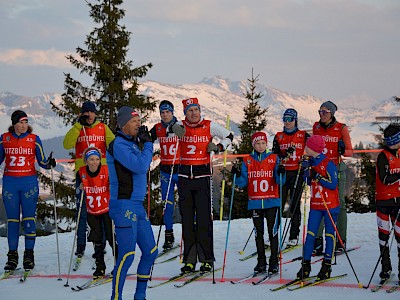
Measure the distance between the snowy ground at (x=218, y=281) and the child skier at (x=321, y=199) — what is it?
11.9 inches

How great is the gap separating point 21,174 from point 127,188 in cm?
288

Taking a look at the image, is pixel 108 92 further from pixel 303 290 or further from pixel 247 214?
pixel 303 290

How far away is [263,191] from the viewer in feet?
22.5

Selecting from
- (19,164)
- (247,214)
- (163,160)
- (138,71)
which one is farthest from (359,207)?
(19,164)

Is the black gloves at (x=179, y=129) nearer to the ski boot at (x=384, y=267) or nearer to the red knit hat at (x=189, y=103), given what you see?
the red knit hat at (x=189, y=103)

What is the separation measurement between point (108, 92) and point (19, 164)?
1456 cm

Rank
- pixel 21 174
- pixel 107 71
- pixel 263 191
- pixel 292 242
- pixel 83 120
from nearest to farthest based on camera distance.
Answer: pixel 263 191 < pixel 21 174 < pixel 83 120 < pixel 292 242 < pixel 107 71

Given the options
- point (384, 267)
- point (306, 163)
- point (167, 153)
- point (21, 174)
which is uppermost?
point (167, 153)

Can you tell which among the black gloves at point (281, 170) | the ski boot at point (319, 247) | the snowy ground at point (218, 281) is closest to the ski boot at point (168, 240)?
the snowy ground at point (218, 281)

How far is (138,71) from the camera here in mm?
22062

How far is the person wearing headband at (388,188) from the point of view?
20.5ft

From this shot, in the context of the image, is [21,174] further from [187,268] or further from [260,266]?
[260,266]

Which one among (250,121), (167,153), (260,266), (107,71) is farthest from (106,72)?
(260,266)

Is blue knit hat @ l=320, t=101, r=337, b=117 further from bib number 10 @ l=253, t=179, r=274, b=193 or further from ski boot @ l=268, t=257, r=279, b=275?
ski boot @ l=268, t=257, r=279, b=275
